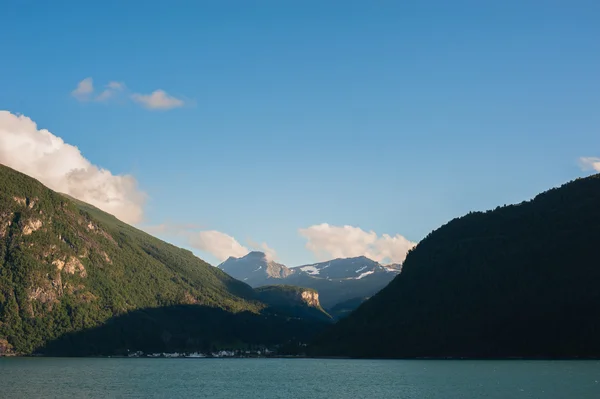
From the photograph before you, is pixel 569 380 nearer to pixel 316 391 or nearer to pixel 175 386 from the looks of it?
pixel 316 391

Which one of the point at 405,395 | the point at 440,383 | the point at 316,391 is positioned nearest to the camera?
the point at 405,395

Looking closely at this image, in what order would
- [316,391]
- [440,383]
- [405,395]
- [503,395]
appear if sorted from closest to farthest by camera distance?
[503,395]
[405,395]
[316,391]
[440,383]

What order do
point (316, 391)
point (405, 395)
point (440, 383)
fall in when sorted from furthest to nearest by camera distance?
point (440, 383) < point (316, 391) < point (405, 395)

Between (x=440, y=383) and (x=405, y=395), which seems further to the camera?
(x=440, y=383)

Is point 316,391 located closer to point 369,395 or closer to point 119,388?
point 369,395

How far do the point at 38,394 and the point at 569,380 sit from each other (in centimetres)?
14961

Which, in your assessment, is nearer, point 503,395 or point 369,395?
point 503,395

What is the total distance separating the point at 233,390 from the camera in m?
188

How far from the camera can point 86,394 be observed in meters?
161

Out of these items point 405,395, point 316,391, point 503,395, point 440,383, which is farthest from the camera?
point 440,383

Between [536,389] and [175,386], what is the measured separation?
106137 millimetres

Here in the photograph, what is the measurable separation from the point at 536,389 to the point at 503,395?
16.8 metres

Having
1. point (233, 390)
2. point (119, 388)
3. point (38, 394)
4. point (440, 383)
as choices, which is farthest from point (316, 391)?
point (38, 394)

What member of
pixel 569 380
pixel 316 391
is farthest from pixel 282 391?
pixel 569 380
